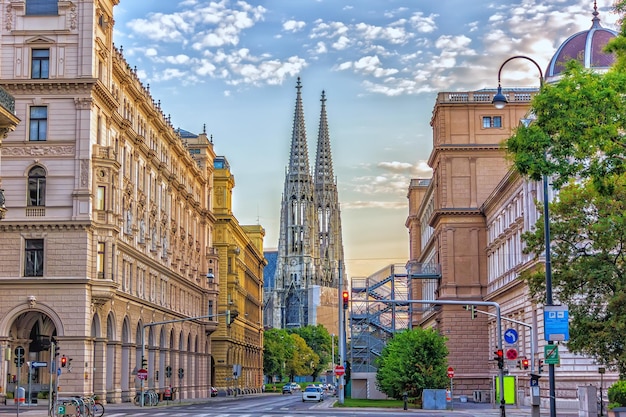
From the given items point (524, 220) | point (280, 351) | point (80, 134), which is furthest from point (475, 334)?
point (280, 351)

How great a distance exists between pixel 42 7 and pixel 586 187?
35312 mm

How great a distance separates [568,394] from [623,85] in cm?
3322

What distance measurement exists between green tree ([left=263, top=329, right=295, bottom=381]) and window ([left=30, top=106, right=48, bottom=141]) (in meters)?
117

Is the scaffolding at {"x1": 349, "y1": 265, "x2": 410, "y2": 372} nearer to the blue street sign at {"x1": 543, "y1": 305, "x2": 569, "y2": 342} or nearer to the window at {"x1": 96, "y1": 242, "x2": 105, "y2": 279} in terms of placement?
the window at {"x1": 96, "y1": 242, "x2": 105, "y2": 279}

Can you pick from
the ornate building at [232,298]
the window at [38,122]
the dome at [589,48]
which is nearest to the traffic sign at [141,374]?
the window at [38,122]

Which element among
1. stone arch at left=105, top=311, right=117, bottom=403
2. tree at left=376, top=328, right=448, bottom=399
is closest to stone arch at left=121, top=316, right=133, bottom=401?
stone arch at left=105, top=311, right=117, bottom=403

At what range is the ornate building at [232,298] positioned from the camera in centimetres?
11069

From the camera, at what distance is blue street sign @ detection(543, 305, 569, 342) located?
1220 inches

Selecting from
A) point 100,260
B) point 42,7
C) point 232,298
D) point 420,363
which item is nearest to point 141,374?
point 100,260

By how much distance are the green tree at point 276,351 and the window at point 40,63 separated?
118 meters

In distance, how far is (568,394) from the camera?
55.0 metres

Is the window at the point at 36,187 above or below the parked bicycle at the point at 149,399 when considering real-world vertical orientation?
above

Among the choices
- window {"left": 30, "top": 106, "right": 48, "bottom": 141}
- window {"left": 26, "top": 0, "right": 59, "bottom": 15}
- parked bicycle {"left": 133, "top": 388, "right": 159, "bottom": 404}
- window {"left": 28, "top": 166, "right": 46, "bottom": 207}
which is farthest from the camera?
parked bicycle {"left": 133, "top": 388, "right": 159, "bottom": 404}

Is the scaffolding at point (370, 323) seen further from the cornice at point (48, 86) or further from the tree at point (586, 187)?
the tree at point (586, 187)
